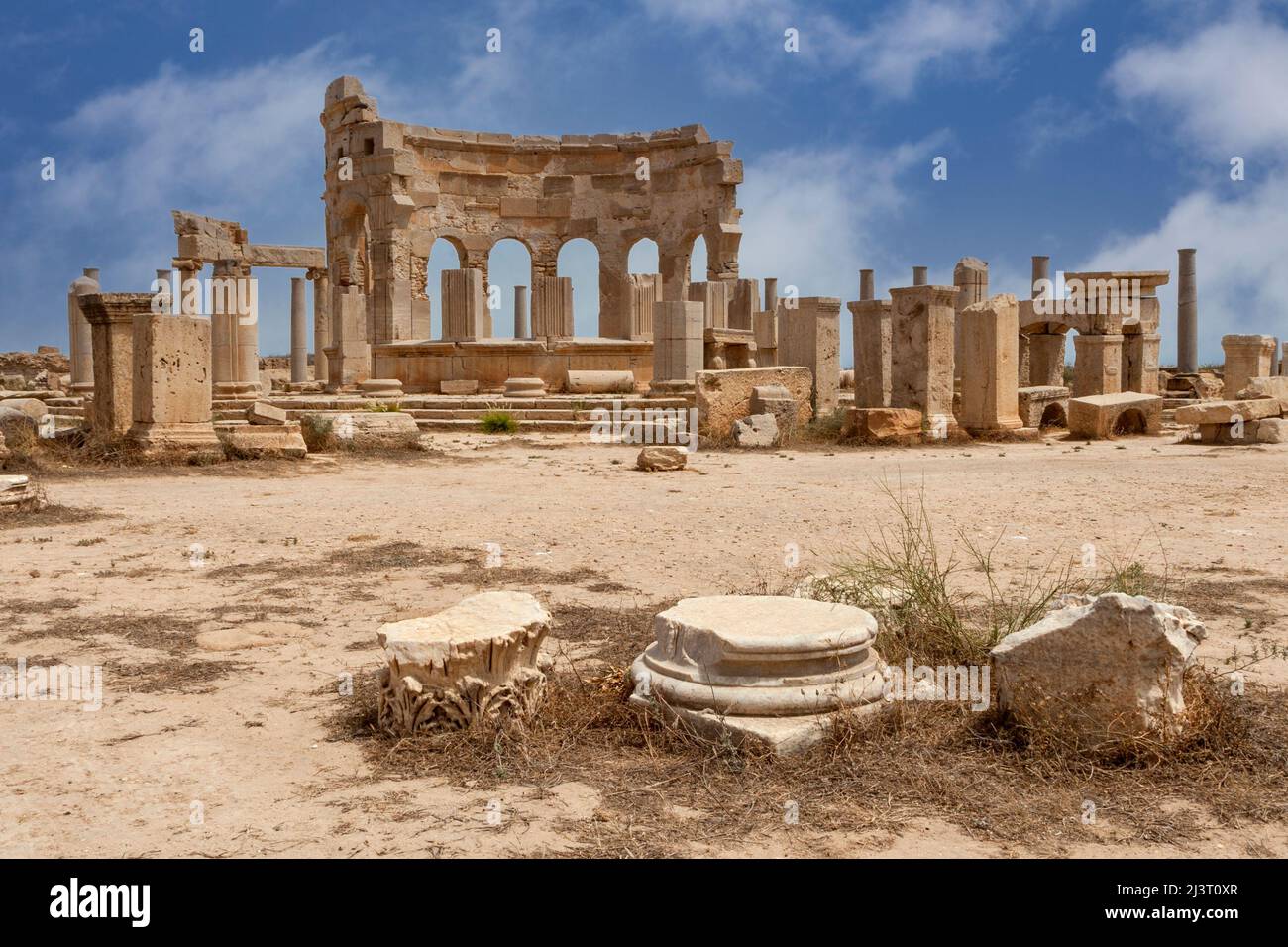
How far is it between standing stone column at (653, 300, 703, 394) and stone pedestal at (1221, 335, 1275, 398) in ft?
39.8

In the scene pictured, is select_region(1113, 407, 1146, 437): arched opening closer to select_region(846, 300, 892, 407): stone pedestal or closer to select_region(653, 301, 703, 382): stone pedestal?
select_region(846, 300, 892, 407): stone pedestal

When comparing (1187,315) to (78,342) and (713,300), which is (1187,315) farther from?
(78,342)

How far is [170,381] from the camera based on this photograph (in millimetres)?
12961

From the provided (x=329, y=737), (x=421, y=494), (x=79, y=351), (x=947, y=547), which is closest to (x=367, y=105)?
(x=79, y=351)

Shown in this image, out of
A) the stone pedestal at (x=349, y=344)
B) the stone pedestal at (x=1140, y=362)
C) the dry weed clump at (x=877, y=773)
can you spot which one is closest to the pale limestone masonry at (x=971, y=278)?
the stone pedestal at (x=1140, y=362)

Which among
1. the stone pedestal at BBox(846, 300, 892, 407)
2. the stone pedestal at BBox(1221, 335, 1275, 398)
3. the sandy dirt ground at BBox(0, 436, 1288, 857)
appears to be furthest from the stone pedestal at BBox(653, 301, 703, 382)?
the stone pedestal at BBox(1221, 335, 1275, 398)

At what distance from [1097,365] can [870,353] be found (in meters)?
4.72

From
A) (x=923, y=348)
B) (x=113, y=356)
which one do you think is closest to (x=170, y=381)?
(x=113, y=356)

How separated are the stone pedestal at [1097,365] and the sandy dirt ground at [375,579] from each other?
5659mm

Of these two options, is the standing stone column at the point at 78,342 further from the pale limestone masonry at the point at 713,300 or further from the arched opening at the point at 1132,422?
the arched opening at the point at 1132,422

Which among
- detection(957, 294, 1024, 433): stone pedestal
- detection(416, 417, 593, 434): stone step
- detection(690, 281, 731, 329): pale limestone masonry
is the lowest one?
detection(416, 417, 593, 434): stone step

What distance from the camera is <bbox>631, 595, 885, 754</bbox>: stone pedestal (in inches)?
155

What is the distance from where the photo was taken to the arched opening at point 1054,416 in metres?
18.3

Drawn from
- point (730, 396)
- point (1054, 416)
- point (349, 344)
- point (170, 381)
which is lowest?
point (1054, 416)
